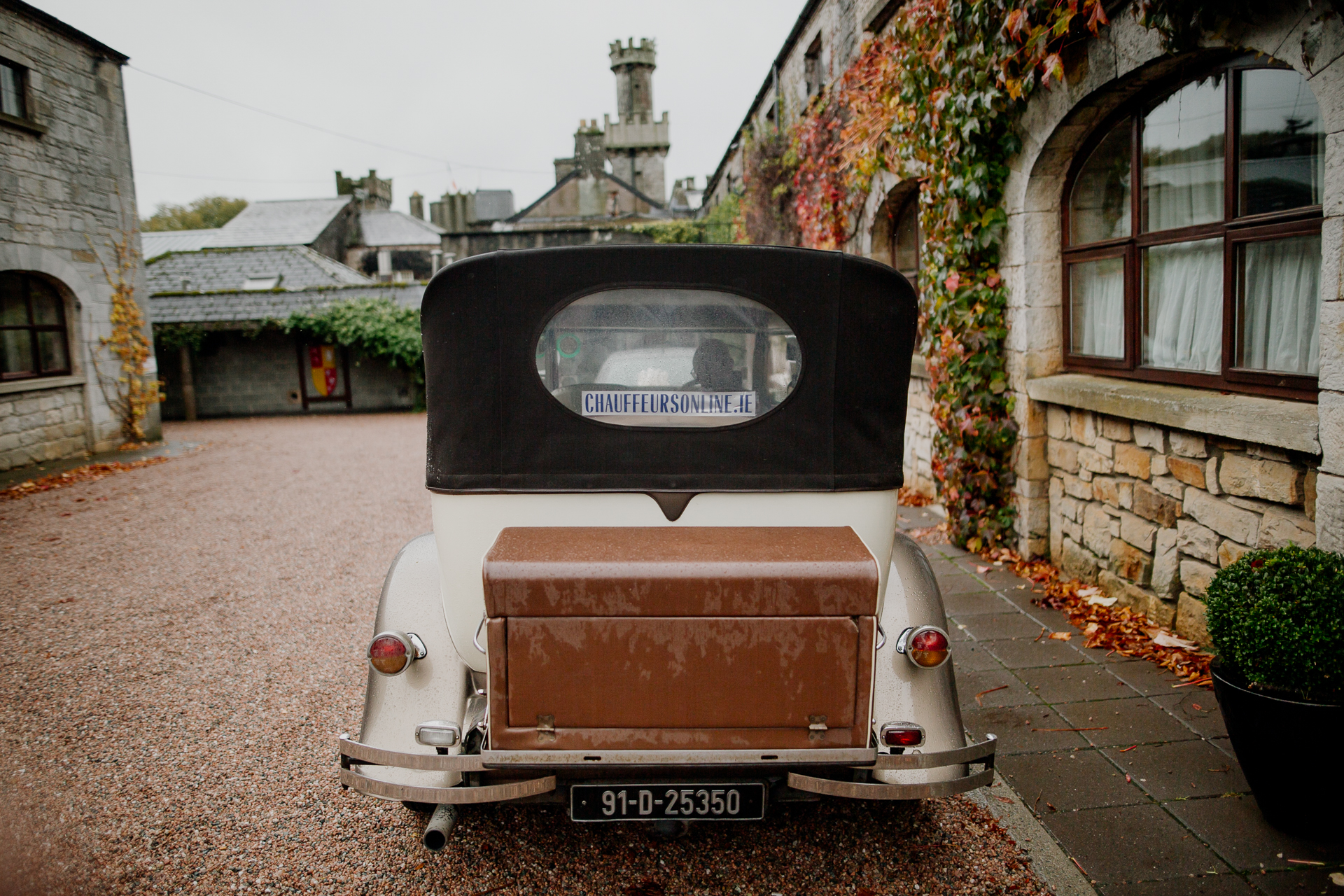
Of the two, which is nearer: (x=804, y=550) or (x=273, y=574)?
(x=804, y=550)

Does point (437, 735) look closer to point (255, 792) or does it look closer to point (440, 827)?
point (440, 827)

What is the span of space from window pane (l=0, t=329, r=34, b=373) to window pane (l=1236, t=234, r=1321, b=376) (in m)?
13.3

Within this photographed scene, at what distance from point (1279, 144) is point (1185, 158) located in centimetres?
58

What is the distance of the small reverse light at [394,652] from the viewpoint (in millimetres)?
2334

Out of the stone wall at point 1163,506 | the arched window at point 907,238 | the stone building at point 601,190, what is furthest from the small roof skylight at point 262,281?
the stone wall at point 1163,506

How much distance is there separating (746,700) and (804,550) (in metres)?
0.39

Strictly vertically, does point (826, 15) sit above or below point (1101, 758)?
above

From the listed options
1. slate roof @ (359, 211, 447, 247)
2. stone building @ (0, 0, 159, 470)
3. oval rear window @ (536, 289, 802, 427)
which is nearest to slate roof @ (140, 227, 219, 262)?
slate roof @ (359, 211, 447, 247)

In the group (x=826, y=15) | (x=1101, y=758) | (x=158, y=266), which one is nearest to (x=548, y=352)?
(x=1101, y=758)

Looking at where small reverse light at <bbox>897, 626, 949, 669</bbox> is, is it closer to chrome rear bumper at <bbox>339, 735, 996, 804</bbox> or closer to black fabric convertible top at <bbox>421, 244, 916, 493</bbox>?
chrome rear bumper at <bbox>339, 735, 996, 804</bbox>

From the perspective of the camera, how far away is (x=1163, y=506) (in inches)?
157

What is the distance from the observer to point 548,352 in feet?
7.59

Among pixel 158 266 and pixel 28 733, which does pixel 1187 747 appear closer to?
pixel 28 733

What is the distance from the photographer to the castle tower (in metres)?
48.3
